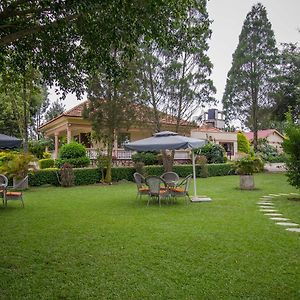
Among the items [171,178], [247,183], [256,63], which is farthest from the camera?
[256,63]

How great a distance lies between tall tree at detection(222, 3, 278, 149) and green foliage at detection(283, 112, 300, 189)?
18.7 metres

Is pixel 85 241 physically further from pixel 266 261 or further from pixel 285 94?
pixel 285 94

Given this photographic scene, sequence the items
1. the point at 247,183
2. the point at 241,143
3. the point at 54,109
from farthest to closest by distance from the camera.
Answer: the point at 54,109, the point at 241,143, the point at 247,183

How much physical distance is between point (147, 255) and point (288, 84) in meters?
26.6

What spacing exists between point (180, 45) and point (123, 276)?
4638 mm

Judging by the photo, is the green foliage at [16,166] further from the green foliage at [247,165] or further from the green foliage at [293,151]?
the green foliage at [293,151]

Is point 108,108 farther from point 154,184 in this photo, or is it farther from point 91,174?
point 154,184

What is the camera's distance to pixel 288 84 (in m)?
28.2

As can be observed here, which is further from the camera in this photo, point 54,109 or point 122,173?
point 54,109

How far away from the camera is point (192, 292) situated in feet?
13.0

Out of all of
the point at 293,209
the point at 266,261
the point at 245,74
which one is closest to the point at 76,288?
the point at 266,261

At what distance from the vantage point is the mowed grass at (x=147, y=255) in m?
4.04

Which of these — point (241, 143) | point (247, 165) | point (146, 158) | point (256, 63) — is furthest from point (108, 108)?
point (241, 143)

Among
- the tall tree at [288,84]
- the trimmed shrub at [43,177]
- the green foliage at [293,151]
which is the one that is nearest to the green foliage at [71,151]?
the trimmed shrub at [43,177]
